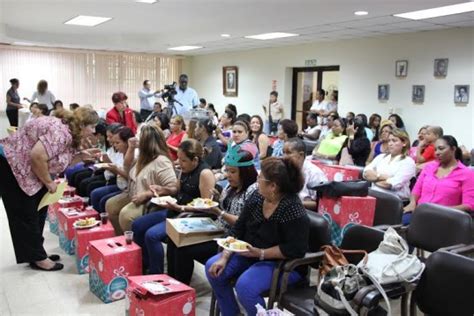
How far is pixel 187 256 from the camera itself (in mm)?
2715

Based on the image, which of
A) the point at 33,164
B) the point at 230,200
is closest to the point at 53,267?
the point at 33,164

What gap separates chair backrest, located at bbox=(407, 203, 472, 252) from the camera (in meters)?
2.43

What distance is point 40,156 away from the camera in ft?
9.87

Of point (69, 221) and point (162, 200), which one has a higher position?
point (162, 200)

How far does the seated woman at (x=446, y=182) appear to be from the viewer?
10.1 feet

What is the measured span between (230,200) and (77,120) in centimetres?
136

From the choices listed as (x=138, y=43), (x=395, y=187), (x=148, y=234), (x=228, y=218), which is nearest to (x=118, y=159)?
(x=148, y=234)

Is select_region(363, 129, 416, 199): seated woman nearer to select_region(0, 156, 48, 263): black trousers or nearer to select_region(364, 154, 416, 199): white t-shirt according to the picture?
select_region(364, 154, 416, 199): white t-shirt

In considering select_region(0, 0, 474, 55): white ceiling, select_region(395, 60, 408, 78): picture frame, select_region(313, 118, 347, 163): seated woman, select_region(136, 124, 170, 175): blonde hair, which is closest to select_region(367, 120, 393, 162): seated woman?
select_region(313, 118, 347, 163): seated woman

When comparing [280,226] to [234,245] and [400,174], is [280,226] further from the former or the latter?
[400,174]

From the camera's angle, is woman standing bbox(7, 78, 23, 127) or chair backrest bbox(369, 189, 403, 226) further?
woman standing bbox(7, 78, 23, 127)

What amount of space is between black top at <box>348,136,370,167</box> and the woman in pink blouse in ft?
10.1

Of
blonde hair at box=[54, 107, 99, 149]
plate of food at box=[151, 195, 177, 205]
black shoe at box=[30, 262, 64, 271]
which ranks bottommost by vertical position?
black shoe at box=[30, 262, 64, 271]

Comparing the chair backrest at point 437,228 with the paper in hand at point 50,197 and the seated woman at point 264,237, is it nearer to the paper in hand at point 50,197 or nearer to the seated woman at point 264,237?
the seated woman at point 264,237
